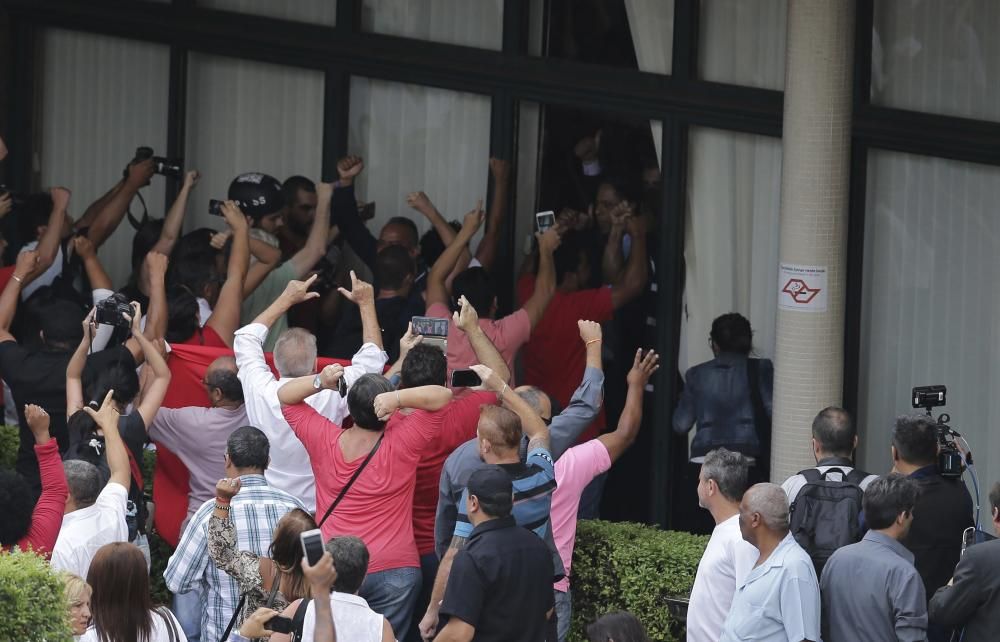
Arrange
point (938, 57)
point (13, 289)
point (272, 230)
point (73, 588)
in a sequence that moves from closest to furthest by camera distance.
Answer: point (73, 588)
point (13, 289)
point (938, 57)
point (272, 230)

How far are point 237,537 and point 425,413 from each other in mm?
1107

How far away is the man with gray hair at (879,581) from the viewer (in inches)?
295

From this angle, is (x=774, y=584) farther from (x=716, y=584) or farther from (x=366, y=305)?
(x=366, y=305)

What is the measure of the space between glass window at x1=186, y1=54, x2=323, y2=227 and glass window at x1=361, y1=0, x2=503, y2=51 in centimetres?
61

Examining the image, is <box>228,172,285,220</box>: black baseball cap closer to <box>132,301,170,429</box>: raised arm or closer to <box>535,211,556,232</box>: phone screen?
<box>535,211,556,232</box>: phone screen

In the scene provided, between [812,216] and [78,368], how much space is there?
4078 mm

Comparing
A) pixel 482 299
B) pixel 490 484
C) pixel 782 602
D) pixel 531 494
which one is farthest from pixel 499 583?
pixel 482 299

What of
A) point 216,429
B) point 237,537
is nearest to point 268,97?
point 216,429

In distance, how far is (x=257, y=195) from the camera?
11695 millimetres

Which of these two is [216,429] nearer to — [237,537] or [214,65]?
[237,537]

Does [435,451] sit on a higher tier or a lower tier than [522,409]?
lower

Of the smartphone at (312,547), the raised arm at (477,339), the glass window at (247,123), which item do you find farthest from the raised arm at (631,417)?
the glass window at (247,123)

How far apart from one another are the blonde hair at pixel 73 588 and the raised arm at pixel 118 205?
17.7 ft

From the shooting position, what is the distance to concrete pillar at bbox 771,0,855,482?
9.85 meters
